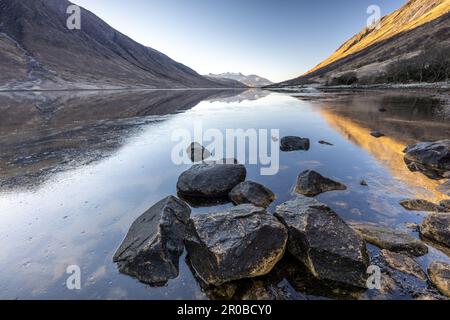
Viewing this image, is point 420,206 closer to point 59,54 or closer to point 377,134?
point 377,134

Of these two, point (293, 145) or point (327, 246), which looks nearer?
point (327, 246)

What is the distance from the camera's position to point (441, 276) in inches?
214

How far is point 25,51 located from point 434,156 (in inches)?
5869

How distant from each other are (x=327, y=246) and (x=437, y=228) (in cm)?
330

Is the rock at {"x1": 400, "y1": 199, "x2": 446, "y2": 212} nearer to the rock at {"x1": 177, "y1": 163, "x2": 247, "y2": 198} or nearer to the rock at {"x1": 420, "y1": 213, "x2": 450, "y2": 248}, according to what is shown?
the rock at {"x1": 420, "y1": 213, "x2": 450, "y2": 248}

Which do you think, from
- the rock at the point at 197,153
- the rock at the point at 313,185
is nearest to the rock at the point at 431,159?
the rock at the point at 313,185

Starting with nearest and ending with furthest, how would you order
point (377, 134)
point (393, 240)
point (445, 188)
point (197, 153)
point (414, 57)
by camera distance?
point (393, 240) → point (445, 188) → point (197, 153) → point (377, 134) → point (414, 57)

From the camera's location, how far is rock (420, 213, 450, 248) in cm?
674

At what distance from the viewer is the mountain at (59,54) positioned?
102 metres

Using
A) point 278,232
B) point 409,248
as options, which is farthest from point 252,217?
point 409,248

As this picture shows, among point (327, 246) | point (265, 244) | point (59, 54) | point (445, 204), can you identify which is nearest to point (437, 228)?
point (445, 204)

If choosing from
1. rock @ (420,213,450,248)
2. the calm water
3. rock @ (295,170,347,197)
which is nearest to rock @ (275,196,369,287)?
the calm water

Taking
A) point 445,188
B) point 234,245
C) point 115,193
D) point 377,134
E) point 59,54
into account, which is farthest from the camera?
point 59,54

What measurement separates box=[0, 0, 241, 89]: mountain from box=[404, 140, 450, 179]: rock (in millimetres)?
109178
